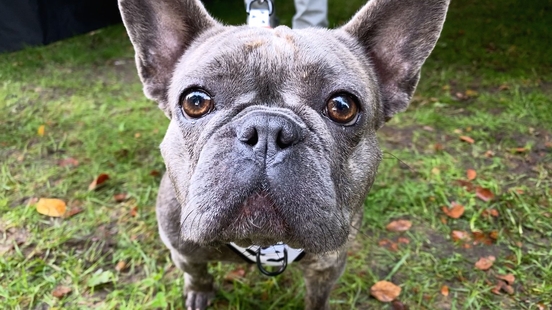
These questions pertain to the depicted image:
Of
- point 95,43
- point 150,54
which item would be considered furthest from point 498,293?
point 95,43

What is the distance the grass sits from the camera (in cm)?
328

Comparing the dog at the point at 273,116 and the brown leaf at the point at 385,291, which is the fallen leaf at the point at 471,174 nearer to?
the brown leaf at the point at 385,291

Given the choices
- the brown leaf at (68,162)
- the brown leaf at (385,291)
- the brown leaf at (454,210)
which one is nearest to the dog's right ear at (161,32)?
the brown leaf at (385,291)

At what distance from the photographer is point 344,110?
1.95 meters

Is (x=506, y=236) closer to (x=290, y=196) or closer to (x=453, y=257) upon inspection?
(x=453, y=257)

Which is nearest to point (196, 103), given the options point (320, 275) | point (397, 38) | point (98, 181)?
point (397, 38)

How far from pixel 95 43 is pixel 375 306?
25.2 feet

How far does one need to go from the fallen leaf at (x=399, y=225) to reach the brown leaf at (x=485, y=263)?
619mm

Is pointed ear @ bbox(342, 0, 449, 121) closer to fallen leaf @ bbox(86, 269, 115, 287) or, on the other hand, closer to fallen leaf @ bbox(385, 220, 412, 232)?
fallen leaf @ bbox(385, 220, 412, 232)

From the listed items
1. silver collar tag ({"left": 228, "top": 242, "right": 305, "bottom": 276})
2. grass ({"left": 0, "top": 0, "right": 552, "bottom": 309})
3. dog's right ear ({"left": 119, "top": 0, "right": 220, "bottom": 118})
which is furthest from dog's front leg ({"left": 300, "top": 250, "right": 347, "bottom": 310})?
dog's right ear ({"left": 119, "top": 0, "right": 220, "bottom": 118})

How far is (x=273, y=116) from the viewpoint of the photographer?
1663 millimetres

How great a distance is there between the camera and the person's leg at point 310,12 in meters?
4.49

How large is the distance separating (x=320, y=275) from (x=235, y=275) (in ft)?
3.07

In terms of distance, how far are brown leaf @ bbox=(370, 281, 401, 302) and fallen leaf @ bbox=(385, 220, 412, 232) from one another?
0.65m
